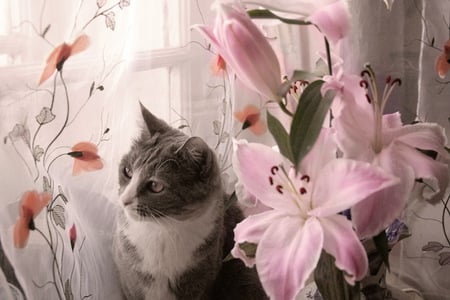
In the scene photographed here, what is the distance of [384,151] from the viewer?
67 centimetres

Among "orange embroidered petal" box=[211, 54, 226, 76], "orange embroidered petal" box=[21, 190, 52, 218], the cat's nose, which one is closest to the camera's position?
"orange embroidered petal" box=[21, 190, 52, 218]

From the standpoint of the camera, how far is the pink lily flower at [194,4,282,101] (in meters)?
0.61

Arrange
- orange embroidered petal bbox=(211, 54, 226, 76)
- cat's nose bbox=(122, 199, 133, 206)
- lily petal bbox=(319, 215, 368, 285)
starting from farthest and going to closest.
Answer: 1. orange embroidered petal bbox=(211, 54, 226, 76)
2. cat's nose bbox=(122, 199, 133, 206)
3. lily petal bbox=(319, 215, 368, 285)

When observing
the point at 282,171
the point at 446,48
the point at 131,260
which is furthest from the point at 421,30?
the point at 131,260

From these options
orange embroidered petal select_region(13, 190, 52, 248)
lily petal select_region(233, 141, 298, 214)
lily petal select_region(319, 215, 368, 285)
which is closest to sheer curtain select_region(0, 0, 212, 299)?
orange embroidered petal select_region(13, 190, 52, 248)

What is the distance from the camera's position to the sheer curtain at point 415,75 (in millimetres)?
964

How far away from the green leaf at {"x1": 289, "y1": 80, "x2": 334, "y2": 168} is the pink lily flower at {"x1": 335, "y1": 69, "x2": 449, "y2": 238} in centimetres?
3

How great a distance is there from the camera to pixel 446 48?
990mm

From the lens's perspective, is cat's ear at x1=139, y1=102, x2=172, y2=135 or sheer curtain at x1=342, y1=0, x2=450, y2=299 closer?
cat's ear at x1=139, y1=102, x2=172, y2=135

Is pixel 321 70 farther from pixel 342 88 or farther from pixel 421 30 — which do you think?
pixel 421 30

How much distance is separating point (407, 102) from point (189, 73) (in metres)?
0.39

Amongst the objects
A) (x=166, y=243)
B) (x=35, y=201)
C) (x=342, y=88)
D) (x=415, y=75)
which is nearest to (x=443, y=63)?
(x=415, y=75)

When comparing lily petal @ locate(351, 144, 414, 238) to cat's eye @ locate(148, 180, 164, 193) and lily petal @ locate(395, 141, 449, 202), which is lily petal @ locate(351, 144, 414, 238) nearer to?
lily petal @ locate(395, 141, 449, 202)

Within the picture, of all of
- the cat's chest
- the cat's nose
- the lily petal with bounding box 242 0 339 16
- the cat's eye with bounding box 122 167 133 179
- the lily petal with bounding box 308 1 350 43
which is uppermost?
the lily petal with bounding box 242 0 339 16
